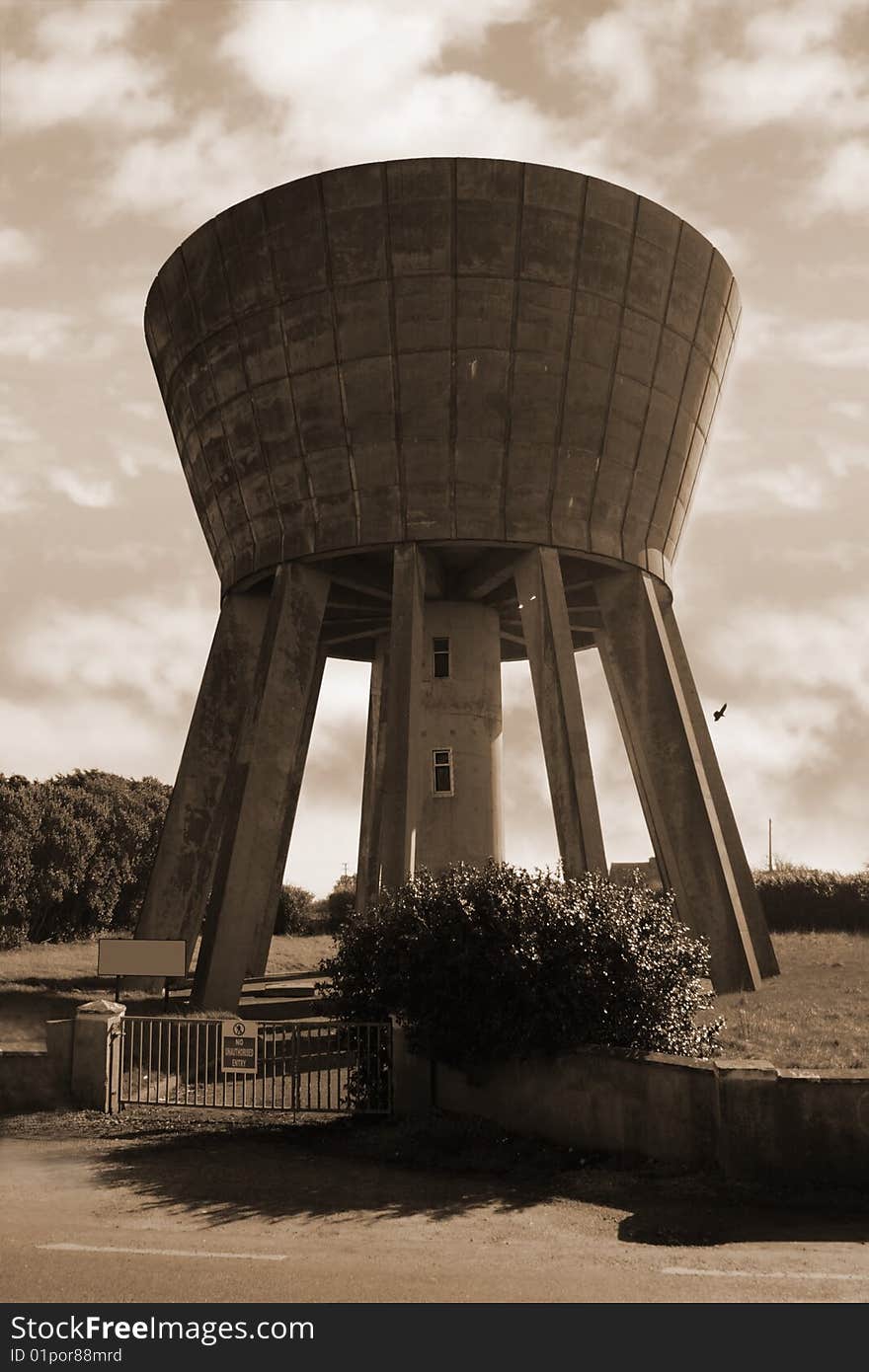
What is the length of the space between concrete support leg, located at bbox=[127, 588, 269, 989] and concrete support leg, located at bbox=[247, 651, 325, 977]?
5.20 feet

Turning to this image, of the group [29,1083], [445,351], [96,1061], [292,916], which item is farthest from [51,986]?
[292,916]

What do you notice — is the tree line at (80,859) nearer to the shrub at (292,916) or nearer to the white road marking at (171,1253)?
the shrub at (292,916)

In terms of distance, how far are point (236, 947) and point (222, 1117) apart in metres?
9.16

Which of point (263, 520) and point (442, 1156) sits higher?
point (263, 520)

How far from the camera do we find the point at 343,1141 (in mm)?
14133

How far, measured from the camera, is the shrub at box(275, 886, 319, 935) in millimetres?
55875

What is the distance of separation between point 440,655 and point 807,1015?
1249cm

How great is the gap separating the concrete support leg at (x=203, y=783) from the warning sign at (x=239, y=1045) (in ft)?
36.1

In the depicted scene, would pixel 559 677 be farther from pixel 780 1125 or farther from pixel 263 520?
pixel 780 1125

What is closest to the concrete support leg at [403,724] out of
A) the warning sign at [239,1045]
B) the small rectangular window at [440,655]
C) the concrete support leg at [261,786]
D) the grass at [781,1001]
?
the concrete support leg at [261,786]

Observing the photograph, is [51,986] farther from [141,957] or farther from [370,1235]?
[370,1235]

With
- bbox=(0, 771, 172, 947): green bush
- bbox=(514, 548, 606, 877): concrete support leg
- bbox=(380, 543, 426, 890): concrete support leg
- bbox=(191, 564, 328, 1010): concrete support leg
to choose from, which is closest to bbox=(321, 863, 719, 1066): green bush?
bbox=(380, 543, 426, 890): concrete support leg

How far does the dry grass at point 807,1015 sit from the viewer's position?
15758 millimetres
